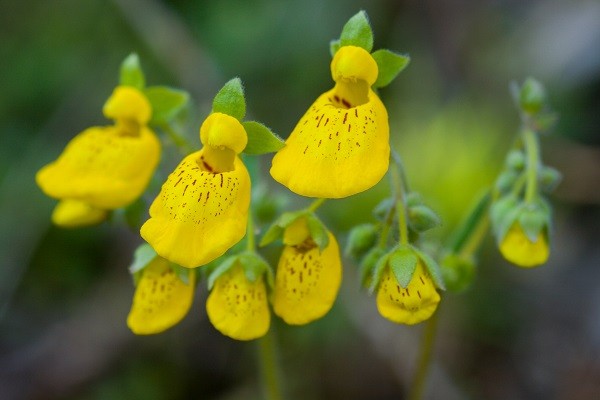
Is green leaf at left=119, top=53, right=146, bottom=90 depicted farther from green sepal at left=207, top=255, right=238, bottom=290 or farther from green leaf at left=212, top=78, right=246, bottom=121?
green sepal at left=207, top=255, right=238, bottom=290

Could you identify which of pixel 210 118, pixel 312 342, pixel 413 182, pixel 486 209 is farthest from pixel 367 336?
pixel 210 118

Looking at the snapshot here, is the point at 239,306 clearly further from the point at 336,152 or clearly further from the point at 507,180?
the point at 507,180

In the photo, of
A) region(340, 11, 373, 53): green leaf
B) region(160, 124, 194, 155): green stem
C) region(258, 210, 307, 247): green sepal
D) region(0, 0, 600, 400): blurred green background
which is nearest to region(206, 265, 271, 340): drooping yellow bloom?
region(258, 210, 307, 247): green sepal

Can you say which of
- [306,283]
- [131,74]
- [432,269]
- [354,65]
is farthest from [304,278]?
[131,74]

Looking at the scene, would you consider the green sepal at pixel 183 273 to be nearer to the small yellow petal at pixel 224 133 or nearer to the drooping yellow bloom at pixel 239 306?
the drooping yellow bloom at pixel 239 306

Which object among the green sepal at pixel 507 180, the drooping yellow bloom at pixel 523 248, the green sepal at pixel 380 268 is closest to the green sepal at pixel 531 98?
the green sepal at pixel 507 180
